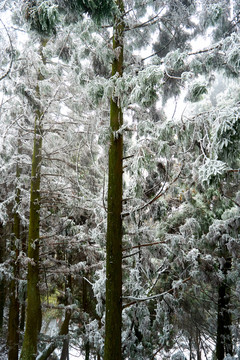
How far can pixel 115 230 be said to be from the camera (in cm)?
400

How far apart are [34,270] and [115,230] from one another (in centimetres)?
339

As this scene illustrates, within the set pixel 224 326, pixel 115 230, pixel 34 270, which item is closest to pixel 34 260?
pixel 34 270

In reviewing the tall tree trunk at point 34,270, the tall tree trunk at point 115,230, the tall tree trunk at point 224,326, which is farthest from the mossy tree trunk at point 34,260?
the tall tree trunk at point 224,326

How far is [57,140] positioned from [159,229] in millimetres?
4562

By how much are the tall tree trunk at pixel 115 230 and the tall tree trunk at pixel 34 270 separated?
7.77 feet

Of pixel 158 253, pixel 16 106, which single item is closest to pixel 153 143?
pixel 158 253

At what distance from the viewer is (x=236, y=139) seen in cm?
275

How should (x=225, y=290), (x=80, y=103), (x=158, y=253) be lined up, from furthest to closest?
(x=225, y=290) < (x=80, y=103) < (x=158, y=253)

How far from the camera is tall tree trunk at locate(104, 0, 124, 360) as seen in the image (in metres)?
3.63

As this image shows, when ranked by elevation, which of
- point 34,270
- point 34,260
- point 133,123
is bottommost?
point 34,270

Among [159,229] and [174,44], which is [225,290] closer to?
[159,229]

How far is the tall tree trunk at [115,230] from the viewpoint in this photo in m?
3.63

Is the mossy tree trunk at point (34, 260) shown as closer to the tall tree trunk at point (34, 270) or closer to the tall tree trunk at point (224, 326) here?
the tall tree trunk at point (34, 270)

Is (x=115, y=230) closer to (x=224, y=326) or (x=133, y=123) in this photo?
(x=133, y=123)
